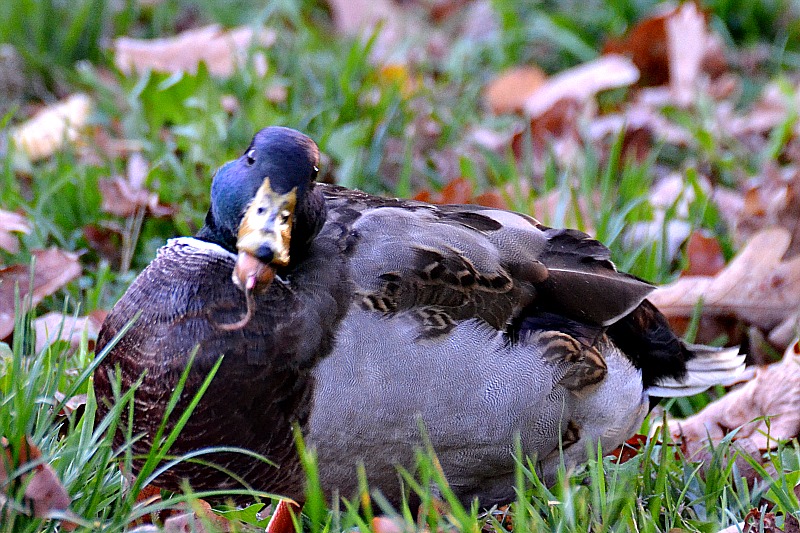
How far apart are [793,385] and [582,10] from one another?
11.7 ft

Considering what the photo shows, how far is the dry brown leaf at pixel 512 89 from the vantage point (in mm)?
5762

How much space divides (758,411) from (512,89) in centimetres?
286

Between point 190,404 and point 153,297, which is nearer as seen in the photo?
point 190,404

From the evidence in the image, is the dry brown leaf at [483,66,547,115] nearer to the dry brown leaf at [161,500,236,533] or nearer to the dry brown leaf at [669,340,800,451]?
the dry brown leaf at [669,340,800,451]

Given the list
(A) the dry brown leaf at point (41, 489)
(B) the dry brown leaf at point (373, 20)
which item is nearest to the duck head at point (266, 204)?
(A) the dry brown leaf at point (41, 489)

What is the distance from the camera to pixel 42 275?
3.60 meters

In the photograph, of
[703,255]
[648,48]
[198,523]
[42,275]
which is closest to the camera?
[198,523]

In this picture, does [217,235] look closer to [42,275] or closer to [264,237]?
[264,237]

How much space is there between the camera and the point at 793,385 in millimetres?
3320

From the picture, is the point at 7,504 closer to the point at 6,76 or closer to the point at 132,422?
the point at 132,422

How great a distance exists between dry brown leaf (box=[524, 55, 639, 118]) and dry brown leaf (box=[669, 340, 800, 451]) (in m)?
2.39

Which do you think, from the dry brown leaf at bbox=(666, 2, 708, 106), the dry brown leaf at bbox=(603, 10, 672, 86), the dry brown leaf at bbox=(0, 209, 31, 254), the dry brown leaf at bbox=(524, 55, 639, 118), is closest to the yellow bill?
the dry brown leaf at bbox=(0, 209, 31, 254)

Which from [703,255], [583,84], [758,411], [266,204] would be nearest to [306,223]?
[266,204]

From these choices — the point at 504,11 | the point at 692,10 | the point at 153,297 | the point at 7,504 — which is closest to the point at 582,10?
the point at 504,11
